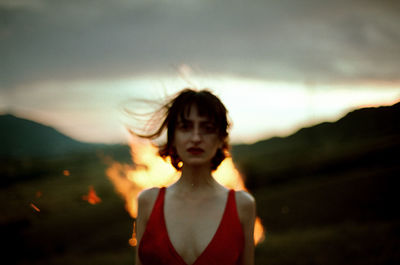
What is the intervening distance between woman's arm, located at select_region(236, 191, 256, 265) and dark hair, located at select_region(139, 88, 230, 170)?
512mm

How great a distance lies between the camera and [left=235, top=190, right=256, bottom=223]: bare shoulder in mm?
3160

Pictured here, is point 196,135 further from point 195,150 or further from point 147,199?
point 147,199

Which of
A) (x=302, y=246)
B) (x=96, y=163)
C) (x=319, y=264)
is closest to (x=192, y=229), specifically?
(x=319, y=264)

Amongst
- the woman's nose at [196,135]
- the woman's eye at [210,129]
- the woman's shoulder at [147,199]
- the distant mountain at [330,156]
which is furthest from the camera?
the distant mountain at [330,156]

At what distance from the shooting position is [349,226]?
15.9 meters

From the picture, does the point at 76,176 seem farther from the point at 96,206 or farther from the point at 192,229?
the point at 192,229

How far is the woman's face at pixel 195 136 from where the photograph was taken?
306 centimetres

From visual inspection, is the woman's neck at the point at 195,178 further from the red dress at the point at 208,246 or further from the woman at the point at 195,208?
the red dress at the point at 208,246

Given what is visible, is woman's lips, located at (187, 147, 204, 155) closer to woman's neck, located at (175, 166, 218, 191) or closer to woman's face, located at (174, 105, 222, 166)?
woman's face, located at (174, 105, 222, 166)

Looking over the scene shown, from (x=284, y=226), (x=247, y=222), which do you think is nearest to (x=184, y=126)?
(x=247, y=222)

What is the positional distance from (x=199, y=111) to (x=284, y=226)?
17.6 meters

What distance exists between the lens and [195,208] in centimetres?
317

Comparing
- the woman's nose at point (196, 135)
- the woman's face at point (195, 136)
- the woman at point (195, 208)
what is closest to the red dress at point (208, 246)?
the woman at point (195, 208)

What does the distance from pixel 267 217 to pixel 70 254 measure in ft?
40.7
